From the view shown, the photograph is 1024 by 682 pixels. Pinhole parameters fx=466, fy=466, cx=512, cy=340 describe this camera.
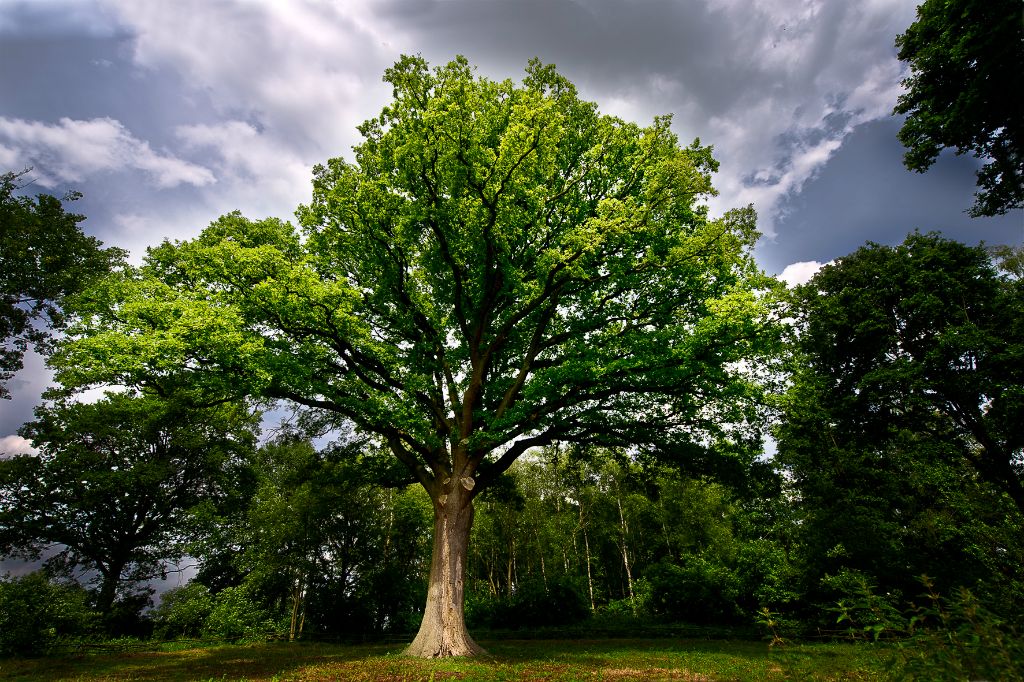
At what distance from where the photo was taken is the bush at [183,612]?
25.1 meters

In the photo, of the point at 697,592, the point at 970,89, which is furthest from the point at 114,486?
the point at 970,89

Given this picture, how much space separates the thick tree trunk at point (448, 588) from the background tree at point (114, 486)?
1938 centimetres

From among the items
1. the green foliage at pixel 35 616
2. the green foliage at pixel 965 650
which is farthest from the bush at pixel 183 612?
the green foliage at pixel 965 650

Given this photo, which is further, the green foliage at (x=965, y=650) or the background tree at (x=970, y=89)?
the background tree at (x=970, y=89)

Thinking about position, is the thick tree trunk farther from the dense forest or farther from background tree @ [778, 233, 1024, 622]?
background tree @ [778, 233, 1024, 622]

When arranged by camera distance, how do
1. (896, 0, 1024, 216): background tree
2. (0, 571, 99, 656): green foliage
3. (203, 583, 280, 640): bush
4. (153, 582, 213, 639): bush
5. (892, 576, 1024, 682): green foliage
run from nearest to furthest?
(892, 576, 1024, 682): green foliage, (896, 0, 1024, 216): background tree, (0, 571, 99, 656): green foliage, (203, 583, 280, 640): bush, (153, 582, 213, 639): bush

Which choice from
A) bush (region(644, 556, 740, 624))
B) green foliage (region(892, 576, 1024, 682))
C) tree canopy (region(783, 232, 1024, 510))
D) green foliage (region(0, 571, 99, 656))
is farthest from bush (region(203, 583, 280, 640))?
green foliage (region(892, 576, 1024, 682))

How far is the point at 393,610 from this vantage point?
28094mm

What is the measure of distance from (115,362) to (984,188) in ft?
80.1

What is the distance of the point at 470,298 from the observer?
591 inches

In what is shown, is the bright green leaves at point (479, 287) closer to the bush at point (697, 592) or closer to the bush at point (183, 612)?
the bush at point (697, 592)

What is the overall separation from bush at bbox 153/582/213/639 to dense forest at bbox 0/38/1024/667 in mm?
198

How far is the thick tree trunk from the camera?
12.3 metres

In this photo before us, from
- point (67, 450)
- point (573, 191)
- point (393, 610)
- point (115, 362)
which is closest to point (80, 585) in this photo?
point (67, 450)
